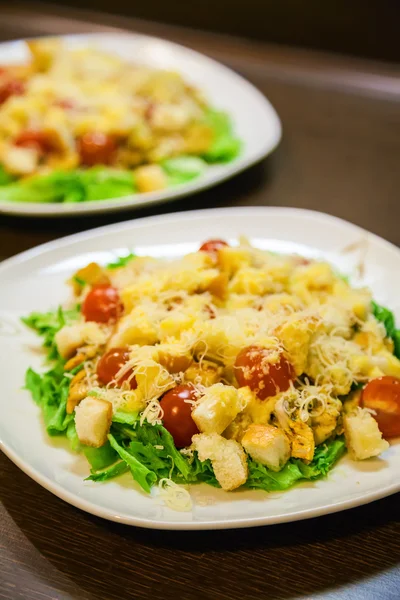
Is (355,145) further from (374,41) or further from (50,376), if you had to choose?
(50,376)

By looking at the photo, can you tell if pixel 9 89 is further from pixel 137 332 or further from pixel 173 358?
pixel 173 358

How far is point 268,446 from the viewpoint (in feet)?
4.85

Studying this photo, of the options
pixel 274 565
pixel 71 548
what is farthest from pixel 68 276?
pixel 274 565

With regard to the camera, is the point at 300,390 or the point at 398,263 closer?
the point at 300,390

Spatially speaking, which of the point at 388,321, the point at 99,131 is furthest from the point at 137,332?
the point at 99,131

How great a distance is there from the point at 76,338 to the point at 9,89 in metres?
2.05

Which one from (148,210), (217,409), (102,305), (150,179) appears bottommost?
(148,210)

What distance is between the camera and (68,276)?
2227 mm

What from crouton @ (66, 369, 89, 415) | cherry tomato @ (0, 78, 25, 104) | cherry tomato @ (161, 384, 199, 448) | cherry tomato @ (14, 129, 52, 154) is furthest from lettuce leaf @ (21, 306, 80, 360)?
cherry tomato @ (0, 78, 25, 104)

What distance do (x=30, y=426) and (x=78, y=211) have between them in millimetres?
1097

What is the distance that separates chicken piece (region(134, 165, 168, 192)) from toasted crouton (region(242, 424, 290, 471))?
4.85ft

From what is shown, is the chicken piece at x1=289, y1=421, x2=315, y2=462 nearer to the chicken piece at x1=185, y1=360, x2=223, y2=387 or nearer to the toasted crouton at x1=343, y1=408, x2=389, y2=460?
the toasted crouton at x1=343, y1=408, x2=389, y2=460

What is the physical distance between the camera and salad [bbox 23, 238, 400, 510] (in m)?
1.52

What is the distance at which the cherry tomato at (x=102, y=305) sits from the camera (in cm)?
193
